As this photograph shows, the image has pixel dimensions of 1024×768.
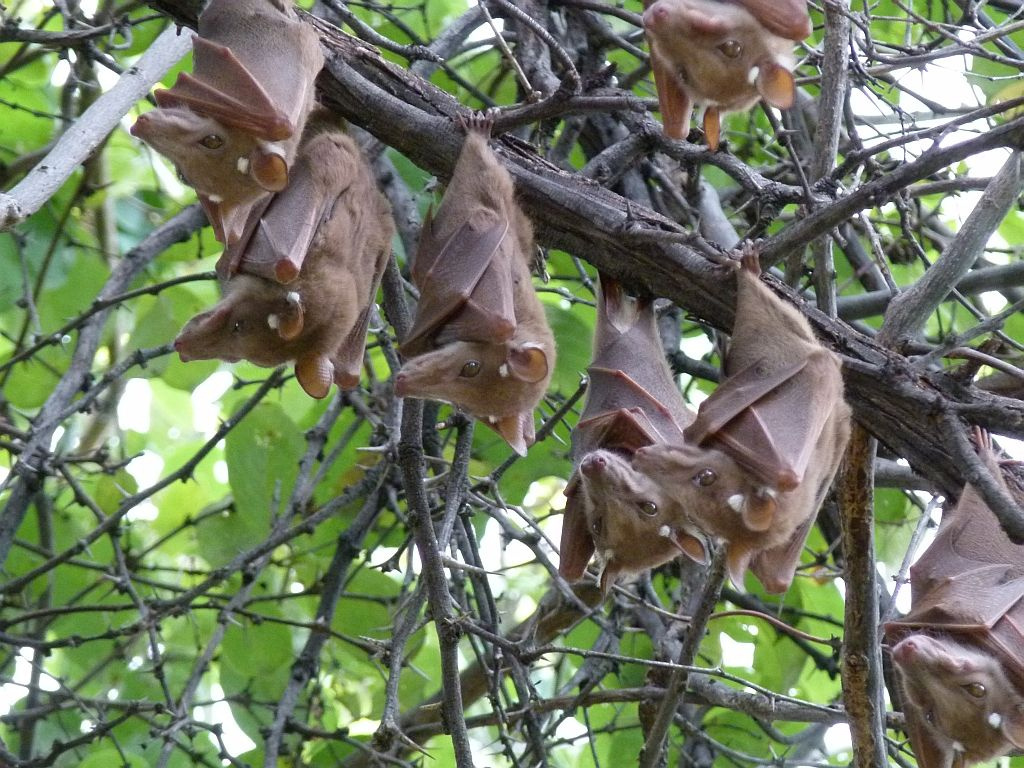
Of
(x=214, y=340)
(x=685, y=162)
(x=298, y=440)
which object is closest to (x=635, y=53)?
(x=685, y=162)

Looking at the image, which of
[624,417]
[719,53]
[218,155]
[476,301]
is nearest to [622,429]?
[624,417]

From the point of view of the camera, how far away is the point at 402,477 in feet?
15.8

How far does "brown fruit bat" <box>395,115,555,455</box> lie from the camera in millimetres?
4105

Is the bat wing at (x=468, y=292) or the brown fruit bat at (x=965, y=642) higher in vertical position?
the bat wing at (x=468, y=292)

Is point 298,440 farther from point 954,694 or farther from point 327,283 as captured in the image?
point 954,694

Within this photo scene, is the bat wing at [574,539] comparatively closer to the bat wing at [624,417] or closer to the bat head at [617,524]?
the bat head at [617,524]

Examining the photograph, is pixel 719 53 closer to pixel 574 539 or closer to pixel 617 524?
pixel 617 524

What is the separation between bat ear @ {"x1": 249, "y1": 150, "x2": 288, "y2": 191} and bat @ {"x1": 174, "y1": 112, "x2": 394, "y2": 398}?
188 mm

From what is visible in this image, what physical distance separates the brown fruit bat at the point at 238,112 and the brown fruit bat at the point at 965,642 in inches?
101

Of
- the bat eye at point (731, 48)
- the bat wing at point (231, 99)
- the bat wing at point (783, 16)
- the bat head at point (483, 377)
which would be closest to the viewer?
the bat wing at point (783, 16)

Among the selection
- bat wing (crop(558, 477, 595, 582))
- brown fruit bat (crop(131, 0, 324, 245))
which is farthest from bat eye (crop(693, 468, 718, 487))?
brown fruit bat (crop(131, 0, 324, 245))

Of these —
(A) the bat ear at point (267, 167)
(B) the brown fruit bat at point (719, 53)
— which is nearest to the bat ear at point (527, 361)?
(B) the brown fruit bat at point (719, 53)

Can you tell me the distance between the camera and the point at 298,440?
21.2 ft

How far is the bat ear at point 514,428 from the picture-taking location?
4527 millimetres
